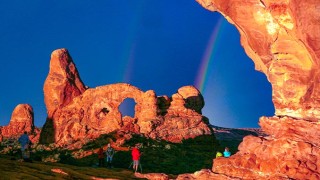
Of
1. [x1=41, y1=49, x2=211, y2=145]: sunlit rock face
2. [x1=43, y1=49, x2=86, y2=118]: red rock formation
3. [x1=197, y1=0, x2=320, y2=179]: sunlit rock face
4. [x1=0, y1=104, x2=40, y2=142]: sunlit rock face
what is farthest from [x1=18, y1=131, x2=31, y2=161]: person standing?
[x1=0, y1=104, x2=40, y2=142]: sunlit rock face

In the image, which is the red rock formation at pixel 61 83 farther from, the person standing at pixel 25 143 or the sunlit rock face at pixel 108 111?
the person standing at pixel 25 143

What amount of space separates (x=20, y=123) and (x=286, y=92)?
77.1 m

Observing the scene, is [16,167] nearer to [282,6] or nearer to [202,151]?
[282,6]

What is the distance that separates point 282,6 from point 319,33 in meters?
4.27

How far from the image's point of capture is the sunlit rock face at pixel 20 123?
98.9 metres

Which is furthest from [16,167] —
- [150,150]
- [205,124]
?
[205,124]

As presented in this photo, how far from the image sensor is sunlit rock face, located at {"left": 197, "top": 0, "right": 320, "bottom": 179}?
3166 cm

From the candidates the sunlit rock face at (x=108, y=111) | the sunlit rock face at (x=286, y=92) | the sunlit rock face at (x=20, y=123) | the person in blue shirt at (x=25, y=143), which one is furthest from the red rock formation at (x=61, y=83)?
the sunlit rock face at (x=286, y=92)

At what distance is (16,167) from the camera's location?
117 feet

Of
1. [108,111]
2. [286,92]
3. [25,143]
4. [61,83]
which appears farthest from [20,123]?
[286,92]

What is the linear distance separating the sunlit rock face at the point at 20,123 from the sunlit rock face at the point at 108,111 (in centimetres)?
1124

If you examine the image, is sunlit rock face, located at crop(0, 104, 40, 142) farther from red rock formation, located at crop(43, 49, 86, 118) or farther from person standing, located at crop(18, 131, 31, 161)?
person standing, located at crop(18, 131, 31, 161)

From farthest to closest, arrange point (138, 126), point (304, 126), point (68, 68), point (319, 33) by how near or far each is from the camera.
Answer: point (68, 68), point (138, 126), point (304, 126), point (319, 33)

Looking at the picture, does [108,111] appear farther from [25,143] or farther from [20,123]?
[25,143]
